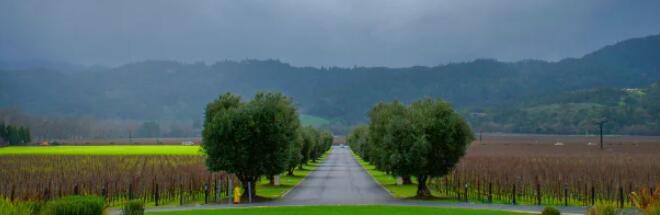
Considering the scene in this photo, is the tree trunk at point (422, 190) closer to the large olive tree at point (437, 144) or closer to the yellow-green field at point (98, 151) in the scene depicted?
the large olive tree at point (437, 144)

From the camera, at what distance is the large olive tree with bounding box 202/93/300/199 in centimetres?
5075

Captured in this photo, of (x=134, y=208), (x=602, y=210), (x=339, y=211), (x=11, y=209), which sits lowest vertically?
(x=339, y=211)

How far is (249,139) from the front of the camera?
168 ft

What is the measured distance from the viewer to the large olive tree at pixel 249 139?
1998 inches

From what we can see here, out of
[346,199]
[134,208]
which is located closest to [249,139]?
[346,199]

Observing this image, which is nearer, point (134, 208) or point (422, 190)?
point (134, 208)

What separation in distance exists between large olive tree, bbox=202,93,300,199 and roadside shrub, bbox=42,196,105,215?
2584 cm

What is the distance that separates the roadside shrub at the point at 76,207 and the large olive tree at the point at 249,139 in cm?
2584

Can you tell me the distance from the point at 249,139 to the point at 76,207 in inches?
1084

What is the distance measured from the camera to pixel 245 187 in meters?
52.3

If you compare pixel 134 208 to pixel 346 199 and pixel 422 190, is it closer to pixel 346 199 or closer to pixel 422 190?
pixel 346 199

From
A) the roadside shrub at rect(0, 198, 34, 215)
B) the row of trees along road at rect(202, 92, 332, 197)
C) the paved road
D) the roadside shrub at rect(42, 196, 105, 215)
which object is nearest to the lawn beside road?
the paved road

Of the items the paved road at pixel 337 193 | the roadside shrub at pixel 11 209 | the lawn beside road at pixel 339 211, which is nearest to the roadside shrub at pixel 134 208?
the roadside shrub at pixel 11 209

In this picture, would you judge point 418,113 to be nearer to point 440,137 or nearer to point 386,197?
point 440,137
